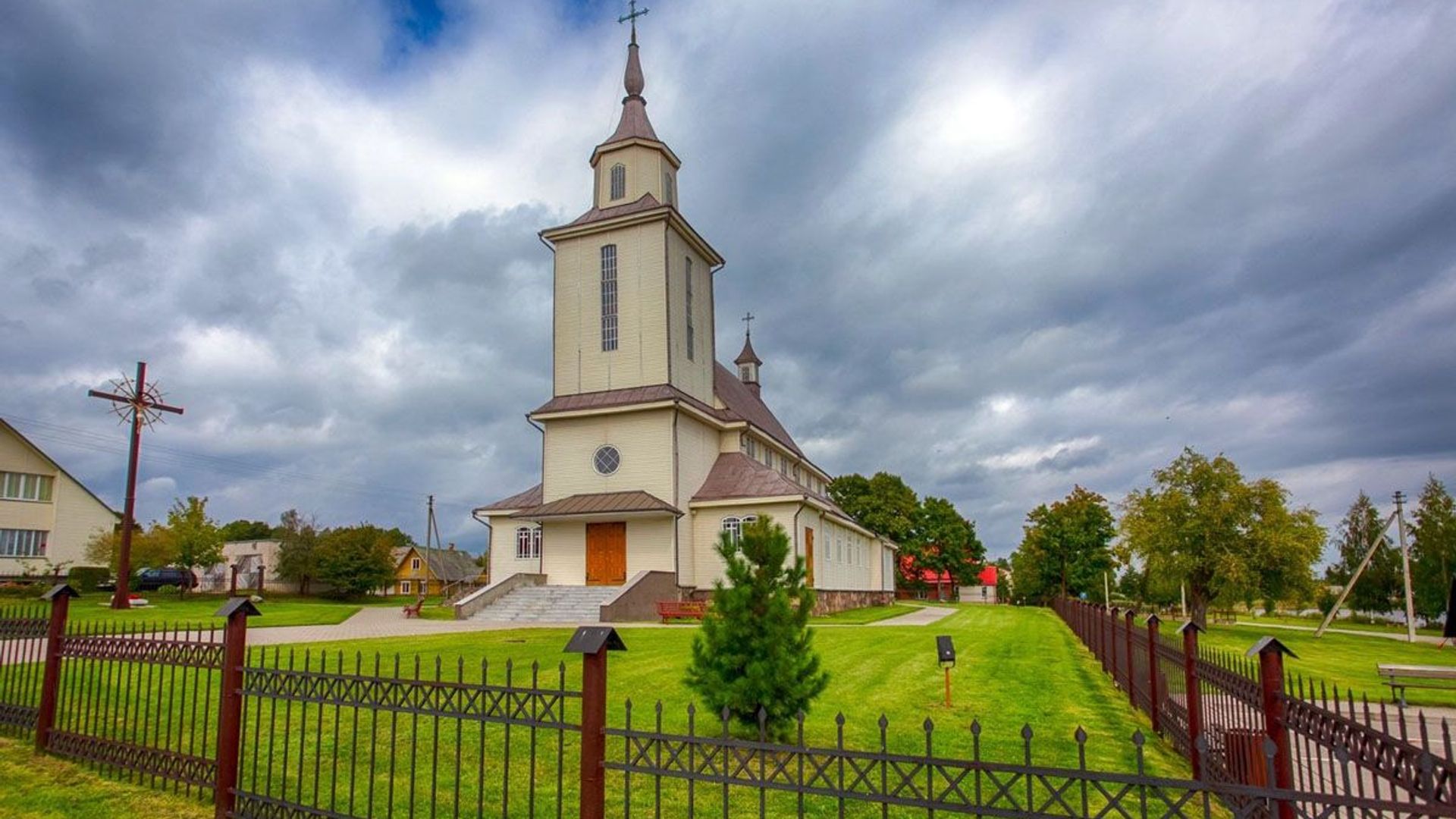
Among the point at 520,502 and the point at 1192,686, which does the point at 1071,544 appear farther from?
the point at 1192,686

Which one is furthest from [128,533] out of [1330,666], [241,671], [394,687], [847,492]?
[847,492]

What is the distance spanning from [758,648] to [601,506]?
827 inches

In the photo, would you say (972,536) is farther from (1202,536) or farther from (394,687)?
(394,687)

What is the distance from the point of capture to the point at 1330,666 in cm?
1872

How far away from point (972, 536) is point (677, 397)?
1665 inches

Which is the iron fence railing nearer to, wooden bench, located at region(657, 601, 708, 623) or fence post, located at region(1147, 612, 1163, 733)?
fence post, located at region(1147, 612, 1163, 733)

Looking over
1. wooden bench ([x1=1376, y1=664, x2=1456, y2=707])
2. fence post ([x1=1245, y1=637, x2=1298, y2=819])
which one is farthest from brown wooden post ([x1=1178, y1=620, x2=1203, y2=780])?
wooden bench ([x1=1376, y1=664, x2=1456, y2=707])

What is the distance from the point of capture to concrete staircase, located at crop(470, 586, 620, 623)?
2477 cm

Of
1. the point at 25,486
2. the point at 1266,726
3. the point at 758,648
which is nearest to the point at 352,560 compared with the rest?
the point at 25,486

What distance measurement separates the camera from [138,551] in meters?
41.0

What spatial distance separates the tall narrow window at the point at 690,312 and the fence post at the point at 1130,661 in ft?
70.4

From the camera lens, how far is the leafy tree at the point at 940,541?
59969mm

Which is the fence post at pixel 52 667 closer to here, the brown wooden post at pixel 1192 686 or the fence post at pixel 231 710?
the fence post at pixel 231 710

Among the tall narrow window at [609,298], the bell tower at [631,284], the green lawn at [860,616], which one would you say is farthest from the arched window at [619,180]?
the green lawn at [860,616]
